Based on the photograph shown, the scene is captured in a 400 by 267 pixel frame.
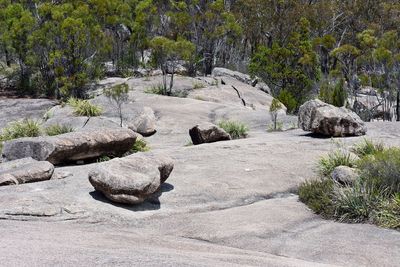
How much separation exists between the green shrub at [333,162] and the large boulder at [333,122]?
114 inches

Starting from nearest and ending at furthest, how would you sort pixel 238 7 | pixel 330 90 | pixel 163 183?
pixel 163 183 < pixel 330 90 < pixel 238 7

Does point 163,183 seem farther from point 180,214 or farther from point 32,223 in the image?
point 32,223

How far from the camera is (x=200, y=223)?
8789 mm

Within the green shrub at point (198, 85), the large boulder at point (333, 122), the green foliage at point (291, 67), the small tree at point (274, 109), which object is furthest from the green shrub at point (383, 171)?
the green shrub at point (198, 85)

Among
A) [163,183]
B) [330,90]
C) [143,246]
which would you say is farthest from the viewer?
[330,90]

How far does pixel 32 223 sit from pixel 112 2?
27.9 metres

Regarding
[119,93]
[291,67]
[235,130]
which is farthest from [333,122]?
[291,67]

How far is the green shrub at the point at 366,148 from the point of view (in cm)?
1273

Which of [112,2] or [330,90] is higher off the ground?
[112,2]

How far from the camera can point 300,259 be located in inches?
293

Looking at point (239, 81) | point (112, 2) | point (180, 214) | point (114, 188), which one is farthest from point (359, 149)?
point (112, 2)

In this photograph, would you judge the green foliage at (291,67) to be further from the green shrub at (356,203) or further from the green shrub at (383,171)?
the green shrub at (356,203)

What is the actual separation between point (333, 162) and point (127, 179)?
15.9 ft

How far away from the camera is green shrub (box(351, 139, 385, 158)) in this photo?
41.8ft
